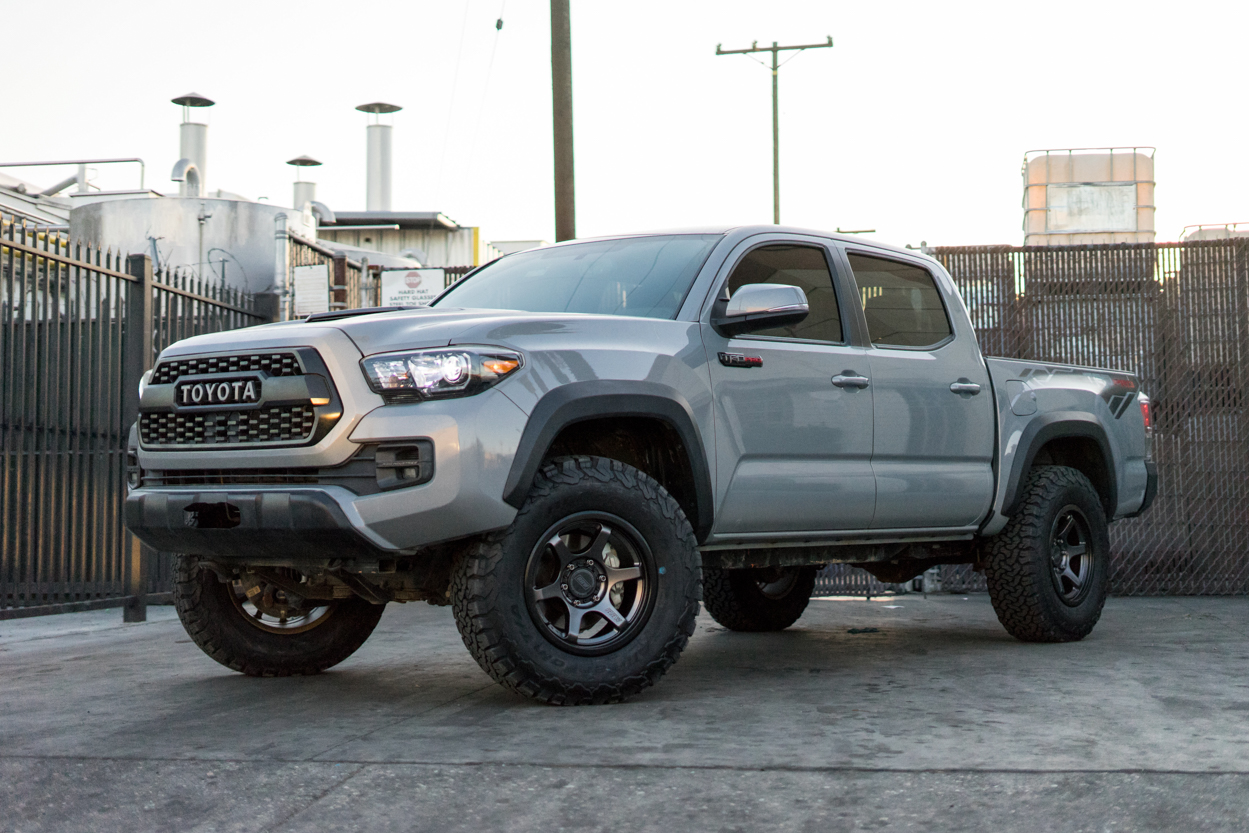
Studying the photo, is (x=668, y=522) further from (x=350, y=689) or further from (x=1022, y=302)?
(x=1022, y=302)

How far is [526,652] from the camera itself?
482 cm

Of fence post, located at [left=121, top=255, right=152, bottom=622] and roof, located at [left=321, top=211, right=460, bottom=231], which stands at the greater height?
roof, located at [left=321, top=211, right=460, bottom=231]

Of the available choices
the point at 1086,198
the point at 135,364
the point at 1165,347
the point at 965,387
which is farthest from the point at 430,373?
the point at 1086,198

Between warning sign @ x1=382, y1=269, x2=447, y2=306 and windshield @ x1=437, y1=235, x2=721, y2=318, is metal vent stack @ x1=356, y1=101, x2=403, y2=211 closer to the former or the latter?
warning sign @ x1=382, y1=269, x2=447, y2=306

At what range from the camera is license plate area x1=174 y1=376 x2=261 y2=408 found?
16.1 ft

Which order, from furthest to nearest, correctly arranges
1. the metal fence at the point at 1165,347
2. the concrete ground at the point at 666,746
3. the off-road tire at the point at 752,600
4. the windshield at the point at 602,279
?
the metal fence at the point at 1165,347
the off-road tire at the point at 752,600
the windshield at the point at 602,279
the concrete ground at the point at 666,746

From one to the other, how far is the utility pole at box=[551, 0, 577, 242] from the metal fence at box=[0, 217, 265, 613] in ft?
12.0

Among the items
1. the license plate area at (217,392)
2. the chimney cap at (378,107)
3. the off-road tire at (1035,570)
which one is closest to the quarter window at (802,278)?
the off-road tire at (1035,570)

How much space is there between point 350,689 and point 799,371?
91.6 inches

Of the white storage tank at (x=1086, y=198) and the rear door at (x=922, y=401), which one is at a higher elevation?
the white storage tank at (x=1086, y=198)

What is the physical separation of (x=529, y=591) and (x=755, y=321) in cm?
151

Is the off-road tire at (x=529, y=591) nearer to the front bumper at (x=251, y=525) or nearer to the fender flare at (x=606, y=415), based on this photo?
the fender flare at (x=606, y=415)

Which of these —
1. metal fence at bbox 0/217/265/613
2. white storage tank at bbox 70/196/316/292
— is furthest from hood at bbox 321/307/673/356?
white storage tank at bbox 70/196/316/292

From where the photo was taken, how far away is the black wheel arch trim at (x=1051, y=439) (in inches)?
277
